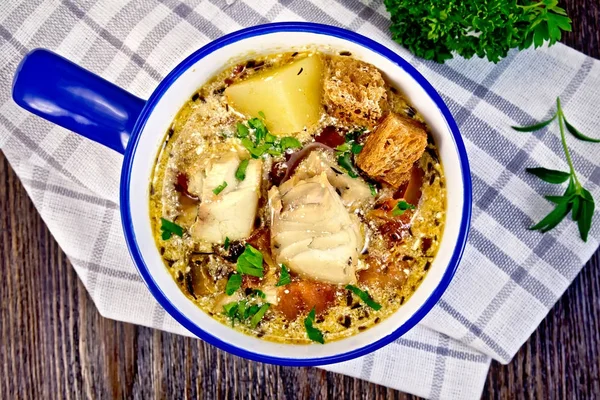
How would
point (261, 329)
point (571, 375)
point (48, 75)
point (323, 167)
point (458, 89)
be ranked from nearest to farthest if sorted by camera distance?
point (48, 75) < point (323, 167) < point (261, 329) < point (458, 89) < point (571, 375)

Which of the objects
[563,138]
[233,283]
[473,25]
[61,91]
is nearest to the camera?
[61,91]

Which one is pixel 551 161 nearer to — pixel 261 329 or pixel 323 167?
pixel 323 167

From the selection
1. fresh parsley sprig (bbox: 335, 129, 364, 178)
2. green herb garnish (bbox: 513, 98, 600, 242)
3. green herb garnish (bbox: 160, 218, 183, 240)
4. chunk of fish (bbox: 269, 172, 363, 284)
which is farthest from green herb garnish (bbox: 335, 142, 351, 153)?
green herb garnish (bbox: 513, 98, 600, 242)

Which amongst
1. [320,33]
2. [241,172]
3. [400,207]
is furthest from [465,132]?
[241,172]

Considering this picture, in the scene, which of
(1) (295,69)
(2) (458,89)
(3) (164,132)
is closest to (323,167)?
(1) (295,69)

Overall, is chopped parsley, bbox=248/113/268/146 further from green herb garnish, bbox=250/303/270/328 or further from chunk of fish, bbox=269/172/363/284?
green herb garnish, bbox=250/303/270/328

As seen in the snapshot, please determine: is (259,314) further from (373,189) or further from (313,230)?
(373,189)
